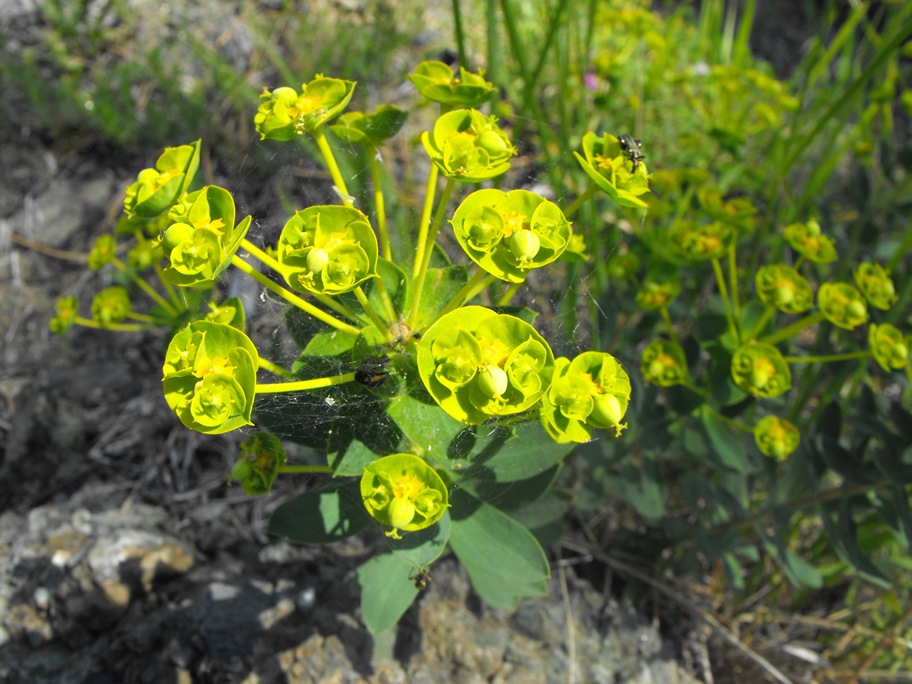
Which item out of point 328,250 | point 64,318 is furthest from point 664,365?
point 64,318

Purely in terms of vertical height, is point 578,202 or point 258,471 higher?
point 578,202

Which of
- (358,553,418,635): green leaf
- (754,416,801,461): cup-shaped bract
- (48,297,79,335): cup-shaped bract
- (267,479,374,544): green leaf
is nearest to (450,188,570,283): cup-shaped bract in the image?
(267,479,374,544): green leaf

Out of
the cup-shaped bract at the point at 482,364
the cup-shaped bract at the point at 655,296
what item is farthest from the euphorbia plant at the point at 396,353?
the cup-shaped bract at the point at 655,296

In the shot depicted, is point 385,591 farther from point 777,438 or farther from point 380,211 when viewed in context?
point 777,438

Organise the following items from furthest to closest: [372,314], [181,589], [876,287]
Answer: [181,589] → [876,287] → [372,314]

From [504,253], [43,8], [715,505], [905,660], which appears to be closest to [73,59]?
[43,8]

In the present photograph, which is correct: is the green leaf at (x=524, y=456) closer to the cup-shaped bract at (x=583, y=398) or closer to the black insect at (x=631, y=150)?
the cup-shaped bract at (x=583, y=398)

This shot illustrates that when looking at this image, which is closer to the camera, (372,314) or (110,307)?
(372,314)
